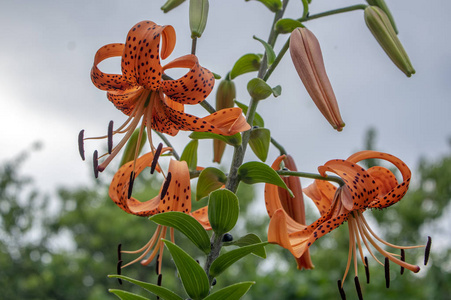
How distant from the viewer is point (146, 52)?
0.86 meters

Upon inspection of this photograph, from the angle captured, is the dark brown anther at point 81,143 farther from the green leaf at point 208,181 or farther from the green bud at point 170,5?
the green bud at point 170,5

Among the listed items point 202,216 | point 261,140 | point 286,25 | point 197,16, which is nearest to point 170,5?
point 197,16

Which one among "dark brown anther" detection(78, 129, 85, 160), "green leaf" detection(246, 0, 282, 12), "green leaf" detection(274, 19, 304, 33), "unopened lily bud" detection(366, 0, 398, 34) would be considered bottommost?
"dark brown anther" detection(78, 129, 85, 160)

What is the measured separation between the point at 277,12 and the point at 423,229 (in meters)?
9.48

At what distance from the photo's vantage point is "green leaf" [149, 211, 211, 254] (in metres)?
0.77

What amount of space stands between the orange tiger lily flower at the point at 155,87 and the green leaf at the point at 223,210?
10cm

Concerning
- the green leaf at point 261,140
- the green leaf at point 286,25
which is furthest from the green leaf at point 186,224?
the green leaf at point 286,25

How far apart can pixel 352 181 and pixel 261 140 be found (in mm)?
196

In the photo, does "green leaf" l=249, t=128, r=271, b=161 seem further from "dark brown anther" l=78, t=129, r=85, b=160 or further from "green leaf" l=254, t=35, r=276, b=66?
"dark brown anther" l=78, t=129, r=85, b=160

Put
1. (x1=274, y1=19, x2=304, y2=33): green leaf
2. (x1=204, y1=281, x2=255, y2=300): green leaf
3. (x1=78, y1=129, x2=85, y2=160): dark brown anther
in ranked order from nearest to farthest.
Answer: (x1=204, y1=281, x2=255, y2=300): green leaf < (x1=78, y1=129, x2=85, y2=160): dark brown anther < (x1=274, y1=19, x2=304, y2=33): green leaf

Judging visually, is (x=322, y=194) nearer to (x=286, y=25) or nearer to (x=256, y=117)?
(x=256, y=117)

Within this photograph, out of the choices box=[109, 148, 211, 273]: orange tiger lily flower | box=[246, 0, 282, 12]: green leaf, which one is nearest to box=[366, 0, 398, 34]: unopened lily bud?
box=[246, 0, 282, 12]: green leaf

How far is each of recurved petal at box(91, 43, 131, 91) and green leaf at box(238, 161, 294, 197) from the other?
33 centimetres

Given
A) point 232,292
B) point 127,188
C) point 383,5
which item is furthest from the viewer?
point 383,5
